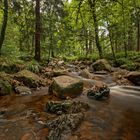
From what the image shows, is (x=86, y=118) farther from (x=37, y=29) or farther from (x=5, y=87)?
(x=37, y=29)

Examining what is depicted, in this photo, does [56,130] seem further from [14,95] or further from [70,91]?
[14,95]

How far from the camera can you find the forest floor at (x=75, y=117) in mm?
5824

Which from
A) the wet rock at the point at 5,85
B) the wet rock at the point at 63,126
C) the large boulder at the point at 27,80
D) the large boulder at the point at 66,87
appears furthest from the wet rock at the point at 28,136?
the large boulder at the point at 27,80

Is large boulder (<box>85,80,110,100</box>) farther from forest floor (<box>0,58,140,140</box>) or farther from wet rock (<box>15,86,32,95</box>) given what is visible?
wet rock (<box>15,86,32,95</box>)

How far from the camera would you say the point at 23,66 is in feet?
42.8

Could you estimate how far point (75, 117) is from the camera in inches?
257

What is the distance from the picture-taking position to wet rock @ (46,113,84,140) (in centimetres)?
565

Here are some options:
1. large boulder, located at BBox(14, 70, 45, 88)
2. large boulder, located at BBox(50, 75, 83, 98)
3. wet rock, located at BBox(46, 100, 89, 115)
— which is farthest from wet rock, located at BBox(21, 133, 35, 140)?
large boulder, located at BBox(14, 70, 45, 88)

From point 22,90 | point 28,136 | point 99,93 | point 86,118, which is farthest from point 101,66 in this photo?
point 28,136

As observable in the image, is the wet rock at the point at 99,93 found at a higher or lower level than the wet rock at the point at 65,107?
higher

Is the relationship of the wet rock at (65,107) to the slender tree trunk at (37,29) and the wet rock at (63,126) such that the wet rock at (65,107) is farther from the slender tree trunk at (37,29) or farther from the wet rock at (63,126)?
the slender tree trunk at (37,29)

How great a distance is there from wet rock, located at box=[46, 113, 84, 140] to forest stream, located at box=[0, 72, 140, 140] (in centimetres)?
12

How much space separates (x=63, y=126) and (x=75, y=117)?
Answer: 0.67 meters

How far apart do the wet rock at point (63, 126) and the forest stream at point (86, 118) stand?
0.12m
